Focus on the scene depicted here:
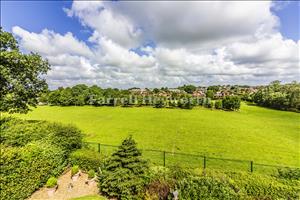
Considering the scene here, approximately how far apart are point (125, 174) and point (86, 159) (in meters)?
4.18

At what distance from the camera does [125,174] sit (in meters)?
10.2

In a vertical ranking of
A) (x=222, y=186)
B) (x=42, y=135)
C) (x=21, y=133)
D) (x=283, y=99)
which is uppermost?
(x=283, y=99)

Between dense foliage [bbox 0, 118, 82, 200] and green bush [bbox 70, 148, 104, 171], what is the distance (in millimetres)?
677

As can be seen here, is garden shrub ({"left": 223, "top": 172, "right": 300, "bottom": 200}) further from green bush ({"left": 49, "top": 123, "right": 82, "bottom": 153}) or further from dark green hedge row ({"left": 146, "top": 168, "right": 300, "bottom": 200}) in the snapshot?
green bush ({"left": 49, "top": 123, "right": 82, "bottom": 153})

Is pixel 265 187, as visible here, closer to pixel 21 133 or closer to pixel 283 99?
pixel 21 133

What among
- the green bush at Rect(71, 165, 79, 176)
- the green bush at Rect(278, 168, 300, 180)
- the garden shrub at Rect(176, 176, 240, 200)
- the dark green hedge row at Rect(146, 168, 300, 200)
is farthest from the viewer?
the green bush at Rect(71, 165, 79, 176)

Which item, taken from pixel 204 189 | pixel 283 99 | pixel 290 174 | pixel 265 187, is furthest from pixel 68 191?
pixel 283 99

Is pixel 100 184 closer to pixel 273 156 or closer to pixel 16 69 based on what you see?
pixel 16 69

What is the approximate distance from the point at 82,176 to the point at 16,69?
1281 cm

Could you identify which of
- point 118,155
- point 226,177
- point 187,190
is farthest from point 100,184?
point 226,177

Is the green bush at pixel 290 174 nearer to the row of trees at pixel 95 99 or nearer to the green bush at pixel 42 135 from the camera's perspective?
the green bush at pixel 42 135

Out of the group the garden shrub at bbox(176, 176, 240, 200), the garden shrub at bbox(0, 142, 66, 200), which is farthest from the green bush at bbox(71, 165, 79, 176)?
the garden shrub at bbox(176, 176, 240, 200)

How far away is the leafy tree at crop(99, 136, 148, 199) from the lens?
1001 centimetres

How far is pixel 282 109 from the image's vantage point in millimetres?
61719
